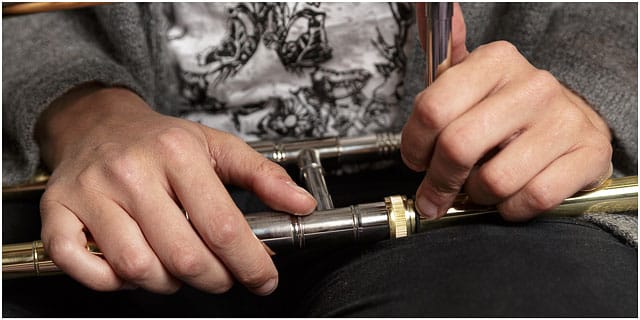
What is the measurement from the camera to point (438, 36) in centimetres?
44

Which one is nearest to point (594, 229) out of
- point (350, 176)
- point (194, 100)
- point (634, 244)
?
point (634, 244)

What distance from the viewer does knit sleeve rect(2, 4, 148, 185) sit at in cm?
64

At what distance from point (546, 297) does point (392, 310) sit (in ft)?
0.31

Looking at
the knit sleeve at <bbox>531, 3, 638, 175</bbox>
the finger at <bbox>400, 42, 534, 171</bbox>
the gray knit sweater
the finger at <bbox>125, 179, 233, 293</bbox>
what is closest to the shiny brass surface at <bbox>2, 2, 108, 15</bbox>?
the gray knit sweater

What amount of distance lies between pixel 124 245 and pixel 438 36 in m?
0.25

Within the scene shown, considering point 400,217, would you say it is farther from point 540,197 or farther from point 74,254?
point 74,254

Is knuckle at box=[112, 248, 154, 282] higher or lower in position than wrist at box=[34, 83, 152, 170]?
lower

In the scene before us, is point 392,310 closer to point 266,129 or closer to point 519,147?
point 519,147

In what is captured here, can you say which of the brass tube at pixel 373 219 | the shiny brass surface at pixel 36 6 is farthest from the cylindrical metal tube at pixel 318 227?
the shiny brass surface at pixel 36 6

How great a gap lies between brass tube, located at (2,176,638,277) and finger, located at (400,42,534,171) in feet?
0.13

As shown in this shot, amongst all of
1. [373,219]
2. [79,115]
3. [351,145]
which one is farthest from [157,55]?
[373,219]

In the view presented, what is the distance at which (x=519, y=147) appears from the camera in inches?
16.8

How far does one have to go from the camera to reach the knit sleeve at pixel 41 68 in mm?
637

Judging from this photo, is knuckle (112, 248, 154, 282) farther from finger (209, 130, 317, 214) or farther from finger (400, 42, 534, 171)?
finger (400, 42, 534, 171)
